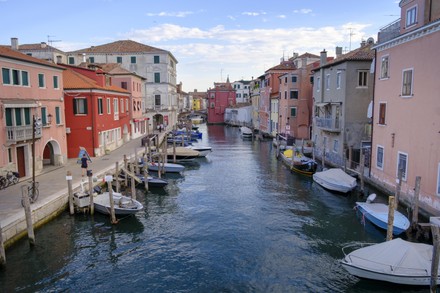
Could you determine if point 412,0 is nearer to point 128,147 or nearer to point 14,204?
point 14,204

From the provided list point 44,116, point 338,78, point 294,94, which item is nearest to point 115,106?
point 44,116

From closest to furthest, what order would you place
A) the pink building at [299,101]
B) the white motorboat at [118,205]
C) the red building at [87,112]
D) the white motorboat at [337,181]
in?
1. the white motorboat at [118,205]
2. the white motorboat at [337,181]
3. the red building at [87,112]
4. the pink building at [299,101]

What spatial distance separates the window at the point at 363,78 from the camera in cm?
2877

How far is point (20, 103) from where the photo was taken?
21.8 meters

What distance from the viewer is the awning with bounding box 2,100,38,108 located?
20631 mm

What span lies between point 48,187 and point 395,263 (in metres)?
17.8

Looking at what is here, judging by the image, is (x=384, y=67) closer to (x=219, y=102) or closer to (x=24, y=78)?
(x=24, y=78)

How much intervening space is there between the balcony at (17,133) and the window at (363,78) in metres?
23.9

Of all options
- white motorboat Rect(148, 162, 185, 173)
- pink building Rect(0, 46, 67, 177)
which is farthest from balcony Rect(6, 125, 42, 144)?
white motorboat Rect(148, 162, 185, 173)

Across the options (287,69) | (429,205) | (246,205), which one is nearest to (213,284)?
(246,205)

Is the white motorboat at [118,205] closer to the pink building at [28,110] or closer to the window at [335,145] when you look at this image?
the pink building at [28,110]

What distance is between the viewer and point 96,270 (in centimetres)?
1379

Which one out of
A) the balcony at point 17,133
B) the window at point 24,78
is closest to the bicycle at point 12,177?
the balcony at point 17,133

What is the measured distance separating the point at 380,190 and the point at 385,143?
291cm
